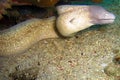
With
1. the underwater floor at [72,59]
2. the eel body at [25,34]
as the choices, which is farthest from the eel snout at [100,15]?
the eel body at [25,34]

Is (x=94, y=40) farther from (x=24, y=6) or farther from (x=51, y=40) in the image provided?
(x=24, y=6)

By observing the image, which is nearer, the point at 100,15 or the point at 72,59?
the point at 72,59

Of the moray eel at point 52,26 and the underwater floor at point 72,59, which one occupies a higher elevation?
the moray eel at point 52,26

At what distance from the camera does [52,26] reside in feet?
11.7

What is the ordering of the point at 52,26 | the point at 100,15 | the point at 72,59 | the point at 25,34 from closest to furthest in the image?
1. the point at 72,59
2. the point at 100,15
3. the point at 25,34
4. the point at 52,26

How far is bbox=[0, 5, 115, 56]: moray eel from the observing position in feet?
10.5

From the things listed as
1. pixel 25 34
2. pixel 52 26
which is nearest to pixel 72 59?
pixel 52 26

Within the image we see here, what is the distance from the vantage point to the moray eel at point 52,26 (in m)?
3.19

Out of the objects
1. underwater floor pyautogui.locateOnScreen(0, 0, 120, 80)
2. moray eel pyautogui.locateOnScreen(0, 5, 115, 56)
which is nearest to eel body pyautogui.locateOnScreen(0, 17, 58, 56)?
moray eel pyautogui.locateOnScreen(0, 5, 115, 56)

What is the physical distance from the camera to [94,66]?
2.85 meters

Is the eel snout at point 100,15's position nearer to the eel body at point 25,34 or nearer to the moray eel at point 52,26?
the moray eel at point 52,26

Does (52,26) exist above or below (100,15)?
below

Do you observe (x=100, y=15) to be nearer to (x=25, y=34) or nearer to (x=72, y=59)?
(x=72, y=59)

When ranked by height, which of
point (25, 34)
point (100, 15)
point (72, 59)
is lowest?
point (72, 59)
